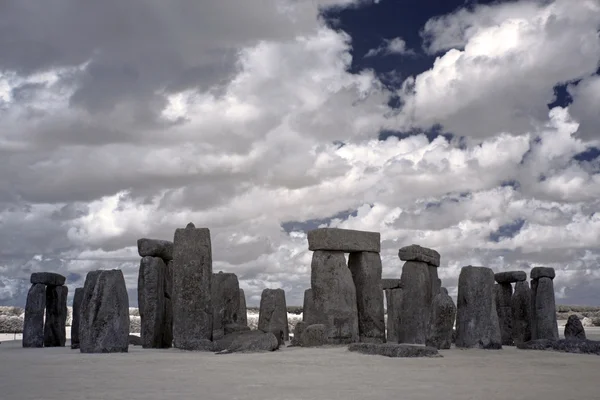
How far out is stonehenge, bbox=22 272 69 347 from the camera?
16172 millimetres

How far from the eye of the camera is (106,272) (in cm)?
1256

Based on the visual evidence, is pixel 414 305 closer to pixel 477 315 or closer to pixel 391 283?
pixel 477 315

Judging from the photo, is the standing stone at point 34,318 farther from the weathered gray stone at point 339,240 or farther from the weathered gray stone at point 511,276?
the weathered gray stone at point 511,276

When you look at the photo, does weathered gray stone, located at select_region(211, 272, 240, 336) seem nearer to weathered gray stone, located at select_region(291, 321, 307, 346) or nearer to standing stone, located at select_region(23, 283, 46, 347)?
weathered gray stone, located at select_region(291, 321, 307, 346)

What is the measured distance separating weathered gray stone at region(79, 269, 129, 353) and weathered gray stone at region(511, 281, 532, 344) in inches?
427

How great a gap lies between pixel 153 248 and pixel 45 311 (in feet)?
13.0

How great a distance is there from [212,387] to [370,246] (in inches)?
422

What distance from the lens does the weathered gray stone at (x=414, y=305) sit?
16578 mm

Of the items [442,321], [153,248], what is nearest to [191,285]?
[153,248]

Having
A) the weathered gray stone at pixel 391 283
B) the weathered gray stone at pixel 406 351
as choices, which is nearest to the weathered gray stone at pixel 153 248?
the weathered gray stone at pixel 406 351

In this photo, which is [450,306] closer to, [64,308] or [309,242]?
[309,242]

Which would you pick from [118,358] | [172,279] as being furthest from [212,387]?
[172,279]

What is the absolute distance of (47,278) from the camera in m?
16.4

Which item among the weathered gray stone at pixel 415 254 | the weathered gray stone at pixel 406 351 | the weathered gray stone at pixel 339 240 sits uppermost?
the weathered gray stone at pixel 339 240
